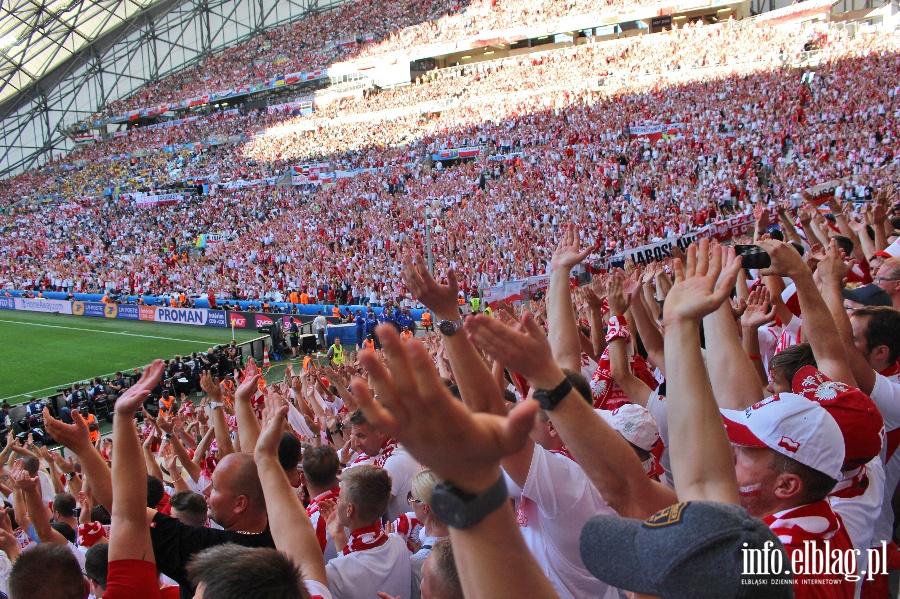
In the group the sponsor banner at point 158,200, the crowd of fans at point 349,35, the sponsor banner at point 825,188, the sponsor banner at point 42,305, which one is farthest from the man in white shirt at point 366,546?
the crowd of fans at point 349,35

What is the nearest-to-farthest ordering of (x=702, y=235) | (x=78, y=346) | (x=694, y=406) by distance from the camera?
1. (x=694, y=406)
2. (x=702, y=235)
3. (x=78, y=346)

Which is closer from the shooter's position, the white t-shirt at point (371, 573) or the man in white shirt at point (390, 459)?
the white t-shirt at point (371, 573)

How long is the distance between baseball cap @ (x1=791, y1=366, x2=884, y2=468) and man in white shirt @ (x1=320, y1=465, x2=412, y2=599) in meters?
1.82

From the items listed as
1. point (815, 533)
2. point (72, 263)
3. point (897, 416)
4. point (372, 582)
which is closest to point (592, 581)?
point (815, 533)

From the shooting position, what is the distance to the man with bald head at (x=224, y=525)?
112 inches

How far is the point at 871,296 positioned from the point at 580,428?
130 inches

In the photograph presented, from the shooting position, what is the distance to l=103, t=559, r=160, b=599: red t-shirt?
2.45 metres

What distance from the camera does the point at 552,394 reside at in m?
1.93

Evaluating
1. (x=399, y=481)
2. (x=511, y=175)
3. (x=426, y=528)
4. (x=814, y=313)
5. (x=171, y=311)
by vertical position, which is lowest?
(x=171, y=311)

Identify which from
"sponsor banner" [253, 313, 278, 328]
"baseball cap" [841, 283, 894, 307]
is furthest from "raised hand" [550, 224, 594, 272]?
"sponsor banner" [253, 313, 278, 328]

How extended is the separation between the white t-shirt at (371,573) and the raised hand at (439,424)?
6.31ft

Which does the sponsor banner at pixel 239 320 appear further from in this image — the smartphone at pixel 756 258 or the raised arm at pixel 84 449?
the smartphone at pixel 756 258

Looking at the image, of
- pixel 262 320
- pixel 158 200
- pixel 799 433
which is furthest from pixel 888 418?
pixel 158 200

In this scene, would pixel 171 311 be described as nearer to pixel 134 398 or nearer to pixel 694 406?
pixel 134 398
